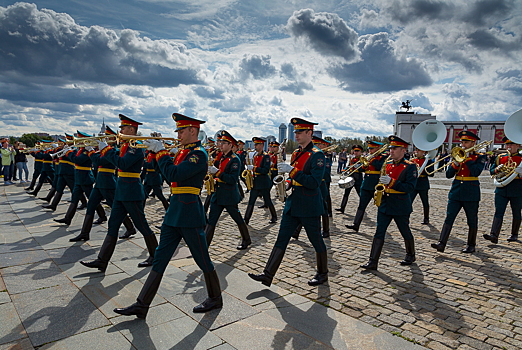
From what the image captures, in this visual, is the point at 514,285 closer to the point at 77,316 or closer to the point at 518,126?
the point at 518,126

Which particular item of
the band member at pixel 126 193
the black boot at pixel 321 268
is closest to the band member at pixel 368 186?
the black boot at pixel 321 268

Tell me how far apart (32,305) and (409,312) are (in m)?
4.37

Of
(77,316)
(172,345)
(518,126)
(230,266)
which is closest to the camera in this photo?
(172,345)

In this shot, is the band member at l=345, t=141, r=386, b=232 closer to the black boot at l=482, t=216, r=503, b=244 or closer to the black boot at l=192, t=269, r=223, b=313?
the black boot at l=482, t=216, r=503, b=244

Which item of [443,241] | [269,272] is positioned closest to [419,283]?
[443,241]

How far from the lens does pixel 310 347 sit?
11.0 ft

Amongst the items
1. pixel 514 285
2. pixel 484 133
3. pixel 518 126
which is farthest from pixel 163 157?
pixel 484 133

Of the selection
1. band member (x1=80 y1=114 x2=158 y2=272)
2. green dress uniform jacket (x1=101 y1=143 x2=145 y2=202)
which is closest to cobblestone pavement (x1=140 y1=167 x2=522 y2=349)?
band member (x1=80 y1=114 x2=158 y2=272)

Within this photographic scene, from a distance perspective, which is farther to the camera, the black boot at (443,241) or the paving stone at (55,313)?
the black boot at (443,241)

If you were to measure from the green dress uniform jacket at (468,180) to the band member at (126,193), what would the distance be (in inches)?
222

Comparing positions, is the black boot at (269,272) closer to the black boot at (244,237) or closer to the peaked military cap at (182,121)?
the black boot at (244,237)

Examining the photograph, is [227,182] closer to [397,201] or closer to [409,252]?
[397,201]

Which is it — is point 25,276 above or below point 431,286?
below

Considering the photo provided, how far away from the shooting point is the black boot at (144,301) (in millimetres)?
3732
